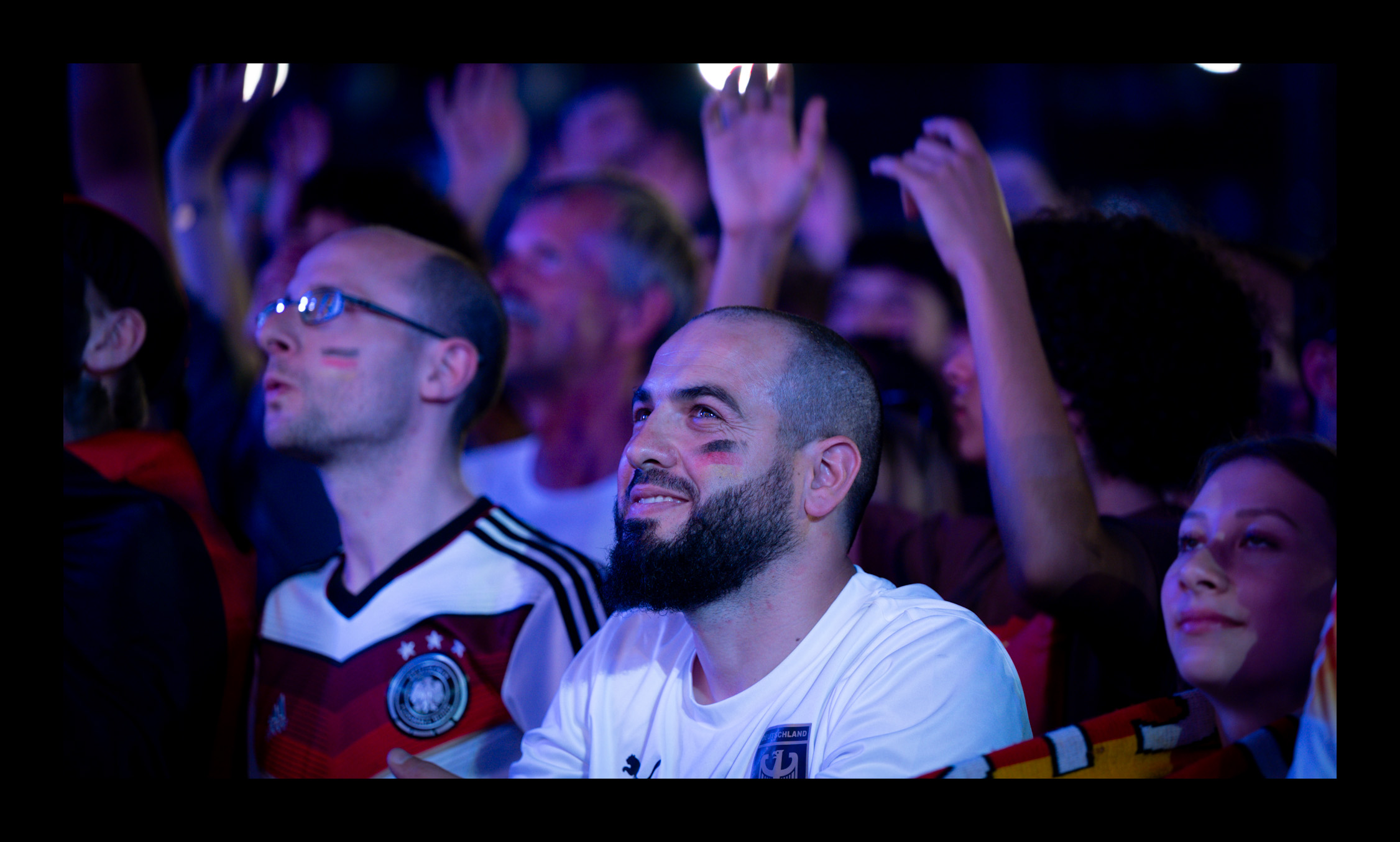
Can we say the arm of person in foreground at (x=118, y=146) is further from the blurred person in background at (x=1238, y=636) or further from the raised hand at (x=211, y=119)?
the blurred person in background at (x=1238, y=636)

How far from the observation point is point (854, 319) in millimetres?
2771

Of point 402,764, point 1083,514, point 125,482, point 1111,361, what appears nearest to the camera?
point 402,764

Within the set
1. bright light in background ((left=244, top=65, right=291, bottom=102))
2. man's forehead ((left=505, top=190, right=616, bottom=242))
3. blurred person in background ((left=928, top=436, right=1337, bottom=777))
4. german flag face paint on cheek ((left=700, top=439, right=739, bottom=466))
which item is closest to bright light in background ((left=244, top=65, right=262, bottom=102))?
bright light in background ((left=244, top=65, right=291, bottom=102))

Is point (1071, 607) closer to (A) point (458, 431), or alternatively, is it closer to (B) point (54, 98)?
(A) point (458, 431)

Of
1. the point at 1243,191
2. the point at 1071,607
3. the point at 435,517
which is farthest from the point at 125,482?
the point at 1243,191

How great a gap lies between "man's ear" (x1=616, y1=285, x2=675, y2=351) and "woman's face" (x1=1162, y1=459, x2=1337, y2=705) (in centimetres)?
146

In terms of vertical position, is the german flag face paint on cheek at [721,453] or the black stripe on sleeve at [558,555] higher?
the german flag face paint on cheek at [721,453]

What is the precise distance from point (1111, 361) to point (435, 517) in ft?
5.40

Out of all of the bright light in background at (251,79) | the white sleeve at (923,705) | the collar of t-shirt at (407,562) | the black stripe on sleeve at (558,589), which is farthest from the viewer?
the bright light in background at (251,79)

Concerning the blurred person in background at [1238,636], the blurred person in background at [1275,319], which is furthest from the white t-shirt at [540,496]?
the blurred person in background at [1275,319]

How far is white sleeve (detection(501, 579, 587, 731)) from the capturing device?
7.82 ft

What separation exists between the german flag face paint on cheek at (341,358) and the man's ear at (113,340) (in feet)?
2.18

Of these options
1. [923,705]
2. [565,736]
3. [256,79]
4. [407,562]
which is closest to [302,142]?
[256,79]

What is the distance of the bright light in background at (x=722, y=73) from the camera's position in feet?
8.97
